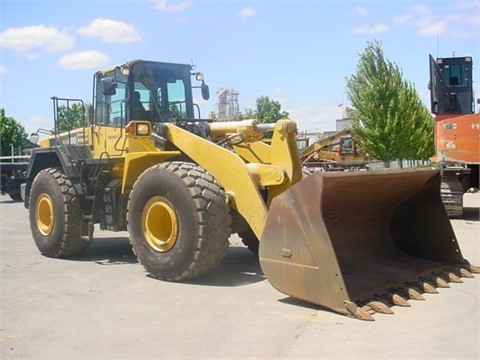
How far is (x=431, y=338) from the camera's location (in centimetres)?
471

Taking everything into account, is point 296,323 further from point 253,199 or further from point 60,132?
point 60,132

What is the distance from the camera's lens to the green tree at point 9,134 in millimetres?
42903

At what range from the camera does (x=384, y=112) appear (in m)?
26.6

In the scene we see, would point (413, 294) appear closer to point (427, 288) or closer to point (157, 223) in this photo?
point (427, 288)

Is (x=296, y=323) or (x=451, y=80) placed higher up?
A: (x=451, y=80)

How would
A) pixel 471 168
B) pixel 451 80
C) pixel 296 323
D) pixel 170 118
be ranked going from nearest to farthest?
pixel 296 323 → pixel 170 118 → pixel 471 168 → pixel 451 80

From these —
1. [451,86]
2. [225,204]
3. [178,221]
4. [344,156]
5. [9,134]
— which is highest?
[9,134]

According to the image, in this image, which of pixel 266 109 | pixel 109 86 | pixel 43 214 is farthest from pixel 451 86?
pixel 266 109

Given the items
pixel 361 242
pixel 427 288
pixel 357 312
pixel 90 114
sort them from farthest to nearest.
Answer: pixel 90 114 → pixel 361 242 → pixel 427 288 → pixel 357 312

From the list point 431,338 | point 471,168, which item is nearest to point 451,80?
point 471,168

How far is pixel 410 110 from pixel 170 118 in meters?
21.2

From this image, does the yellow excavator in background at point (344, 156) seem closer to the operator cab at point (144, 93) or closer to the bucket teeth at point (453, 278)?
the operator cab at point (144, 93)

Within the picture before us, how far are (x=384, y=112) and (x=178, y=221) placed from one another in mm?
21499

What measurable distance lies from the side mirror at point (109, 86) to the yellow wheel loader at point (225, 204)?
2cm
